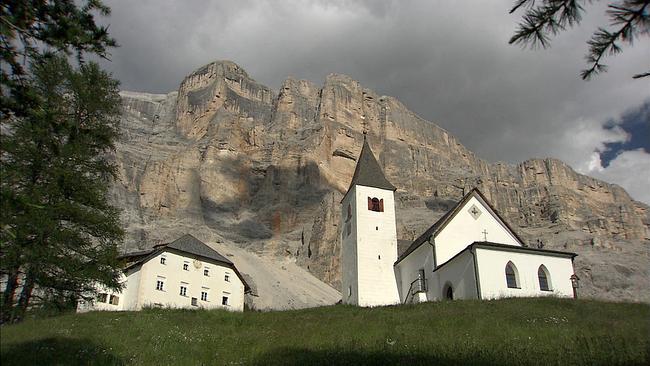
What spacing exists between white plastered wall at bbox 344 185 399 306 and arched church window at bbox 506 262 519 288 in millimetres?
10399

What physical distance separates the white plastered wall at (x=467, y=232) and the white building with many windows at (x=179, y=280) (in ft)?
56.8

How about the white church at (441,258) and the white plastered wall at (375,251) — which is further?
the white plastered wall at (375,251)

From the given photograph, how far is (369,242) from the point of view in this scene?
40.7 m

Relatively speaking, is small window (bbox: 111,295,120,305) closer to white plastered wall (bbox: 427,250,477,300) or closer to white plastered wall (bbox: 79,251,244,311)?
white plastered wall (bbox: 79,251,244,311)

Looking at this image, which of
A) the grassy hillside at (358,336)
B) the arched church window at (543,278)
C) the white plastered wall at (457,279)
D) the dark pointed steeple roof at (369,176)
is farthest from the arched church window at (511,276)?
the dark pointed steeple roof at (369,176)

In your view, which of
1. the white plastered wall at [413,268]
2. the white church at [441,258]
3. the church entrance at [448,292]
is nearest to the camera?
the white church at [441,258]

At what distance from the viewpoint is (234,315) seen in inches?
971

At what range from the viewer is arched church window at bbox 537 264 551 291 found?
103 ft

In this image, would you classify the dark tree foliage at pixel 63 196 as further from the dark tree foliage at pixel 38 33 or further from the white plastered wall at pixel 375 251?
the white plastered wall at pixel 375 251

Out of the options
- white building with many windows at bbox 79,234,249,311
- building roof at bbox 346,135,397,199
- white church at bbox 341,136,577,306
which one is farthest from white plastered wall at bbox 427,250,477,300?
white building with many windows at bbox 79,234,249,311

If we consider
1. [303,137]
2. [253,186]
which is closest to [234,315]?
[253,186]

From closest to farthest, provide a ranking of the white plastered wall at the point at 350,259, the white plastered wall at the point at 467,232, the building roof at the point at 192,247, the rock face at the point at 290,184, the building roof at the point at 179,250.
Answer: the white plastered wall at the point at 467,232 < the white plastered wall at the point at 350,259 < the building roof at the point at 179,250 < the building roof at the point at 192,247 < the rock face at the point at 290,184

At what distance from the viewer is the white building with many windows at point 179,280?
136ft

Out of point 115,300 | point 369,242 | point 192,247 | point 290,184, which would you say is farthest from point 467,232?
point 290,184
